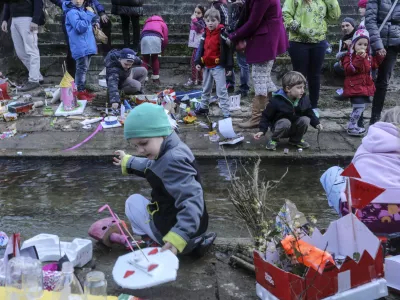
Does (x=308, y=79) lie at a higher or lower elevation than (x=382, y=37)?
lower

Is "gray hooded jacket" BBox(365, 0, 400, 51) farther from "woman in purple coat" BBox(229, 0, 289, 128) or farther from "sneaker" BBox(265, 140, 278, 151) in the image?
A: "sneaker" BBox(265, 140, 278, 151)

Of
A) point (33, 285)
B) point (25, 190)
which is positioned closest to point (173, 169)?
point (33, 285)

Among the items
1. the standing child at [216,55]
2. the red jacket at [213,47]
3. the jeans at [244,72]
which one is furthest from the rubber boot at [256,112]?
the jeans at [244,72]

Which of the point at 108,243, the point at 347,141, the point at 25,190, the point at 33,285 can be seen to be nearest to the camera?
the point at 33,285

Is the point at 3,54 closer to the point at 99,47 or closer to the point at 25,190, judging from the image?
the point at 99,47

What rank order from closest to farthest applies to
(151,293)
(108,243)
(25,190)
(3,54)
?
(151,293)
(108,243)
(25,190)
(3,54)

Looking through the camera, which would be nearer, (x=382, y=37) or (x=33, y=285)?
(x=33, y=285)

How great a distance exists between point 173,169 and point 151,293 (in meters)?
0.73

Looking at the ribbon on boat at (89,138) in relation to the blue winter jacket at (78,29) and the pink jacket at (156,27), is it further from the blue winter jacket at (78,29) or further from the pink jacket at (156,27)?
the pink jacket at (156,27)

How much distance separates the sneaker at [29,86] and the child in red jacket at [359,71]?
193 inches

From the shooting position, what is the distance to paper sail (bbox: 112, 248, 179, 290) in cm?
264

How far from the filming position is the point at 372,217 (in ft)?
10.3

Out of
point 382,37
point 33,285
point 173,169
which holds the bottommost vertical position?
point 33,285

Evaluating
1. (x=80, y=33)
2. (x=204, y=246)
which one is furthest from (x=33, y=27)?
(x=204, y=246)
